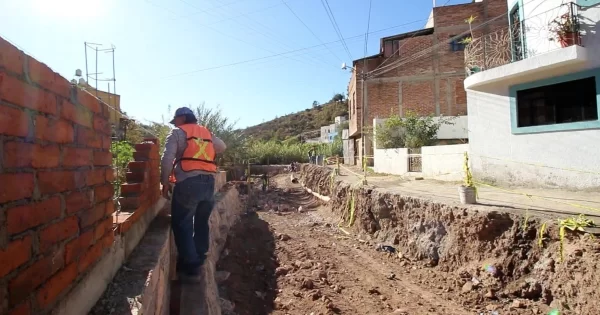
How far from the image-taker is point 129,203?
3125 mm

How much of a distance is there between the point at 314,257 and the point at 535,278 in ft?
12.1

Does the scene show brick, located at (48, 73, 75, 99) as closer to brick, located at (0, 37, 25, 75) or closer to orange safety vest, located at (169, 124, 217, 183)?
brick, located at (0, 37, 25, 75)

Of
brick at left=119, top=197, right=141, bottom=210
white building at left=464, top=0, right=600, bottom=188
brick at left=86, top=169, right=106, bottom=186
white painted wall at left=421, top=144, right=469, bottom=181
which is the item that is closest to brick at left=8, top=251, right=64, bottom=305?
brick at left=86, top=169, right=106, bottom=186

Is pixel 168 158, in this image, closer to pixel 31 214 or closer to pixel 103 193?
pixel 103 193

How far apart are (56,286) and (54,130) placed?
2.27ft

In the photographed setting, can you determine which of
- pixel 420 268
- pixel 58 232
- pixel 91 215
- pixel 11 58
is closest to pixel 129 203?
pixel 91 215

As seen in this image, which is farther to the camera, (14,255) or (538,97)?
(538,97)

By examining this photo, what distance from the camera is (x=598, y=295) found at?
369 cm

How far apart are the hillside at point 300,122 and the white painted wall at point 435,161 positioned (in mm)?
48700

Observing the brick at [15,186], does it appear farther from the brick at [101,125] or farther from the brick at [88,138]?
the brick at [101,125]

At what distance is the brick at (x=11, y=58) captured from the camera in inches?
48.1

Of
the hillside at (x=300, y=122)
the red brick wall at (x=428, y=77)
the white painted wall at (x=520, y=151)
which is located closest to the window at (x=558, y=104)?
the white painted wall at (x=520, y=151)

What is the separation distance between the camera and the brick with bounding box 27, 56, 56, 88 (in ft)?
4.64

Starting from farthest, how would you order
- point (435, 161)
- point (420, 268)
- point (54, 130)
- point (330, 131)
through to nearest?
1. point (330, 131)
2. point (435, 161)
3. point (420, 268)
4. point (54, 130)
